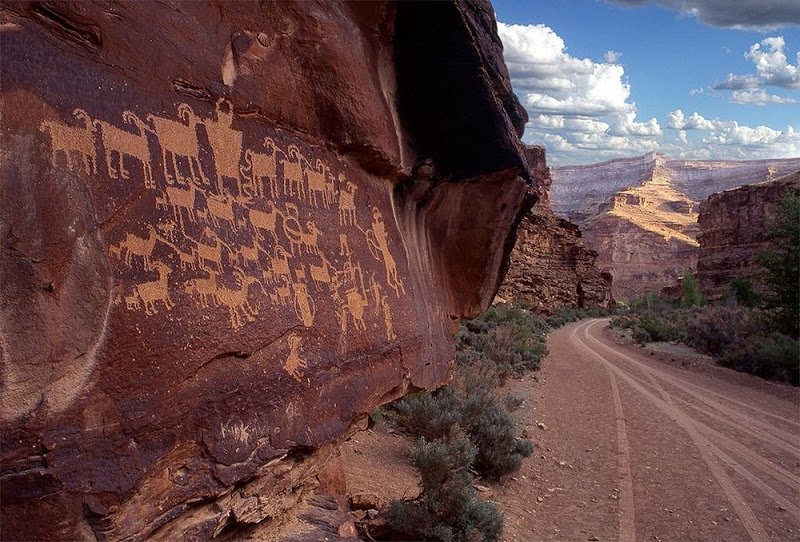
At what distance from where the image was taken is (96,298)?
8.51 ft

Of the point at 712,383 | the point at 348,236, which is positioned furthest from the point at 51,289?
the point at 712,383

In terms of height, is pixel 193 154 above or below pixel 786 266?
above

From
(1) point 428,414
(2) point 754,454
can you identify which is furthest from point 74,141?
(2) point 754,454

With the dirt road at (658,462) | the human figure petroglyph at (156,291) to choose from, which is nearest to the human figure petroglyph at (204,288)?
the human figure petroglyph at (156,291)

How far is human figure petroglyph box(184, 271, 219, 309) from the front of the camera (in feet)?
9.95

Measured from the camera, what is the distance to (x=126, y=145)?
113 inches

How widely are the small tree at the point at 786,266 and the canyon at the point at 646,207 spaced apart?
136 feet

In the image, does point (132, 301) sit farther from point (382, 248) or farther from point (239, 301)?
point (382, 248)

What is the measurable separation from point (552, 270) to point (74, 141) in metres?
36.2

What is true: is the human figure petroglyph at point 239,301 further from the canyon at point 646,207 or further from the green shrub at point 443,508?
the canyon at point 646,207

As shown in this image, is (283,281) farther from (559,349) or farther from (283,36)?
(559,349)

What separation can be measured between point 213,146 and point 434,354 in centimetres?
279

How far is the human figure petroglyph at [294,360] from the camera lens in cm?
353

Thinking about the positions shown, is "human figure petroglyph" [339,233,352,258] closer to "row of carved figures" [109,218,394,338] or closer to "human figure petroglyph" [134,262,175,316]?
"row of carved figures" [109,218,394,338]
